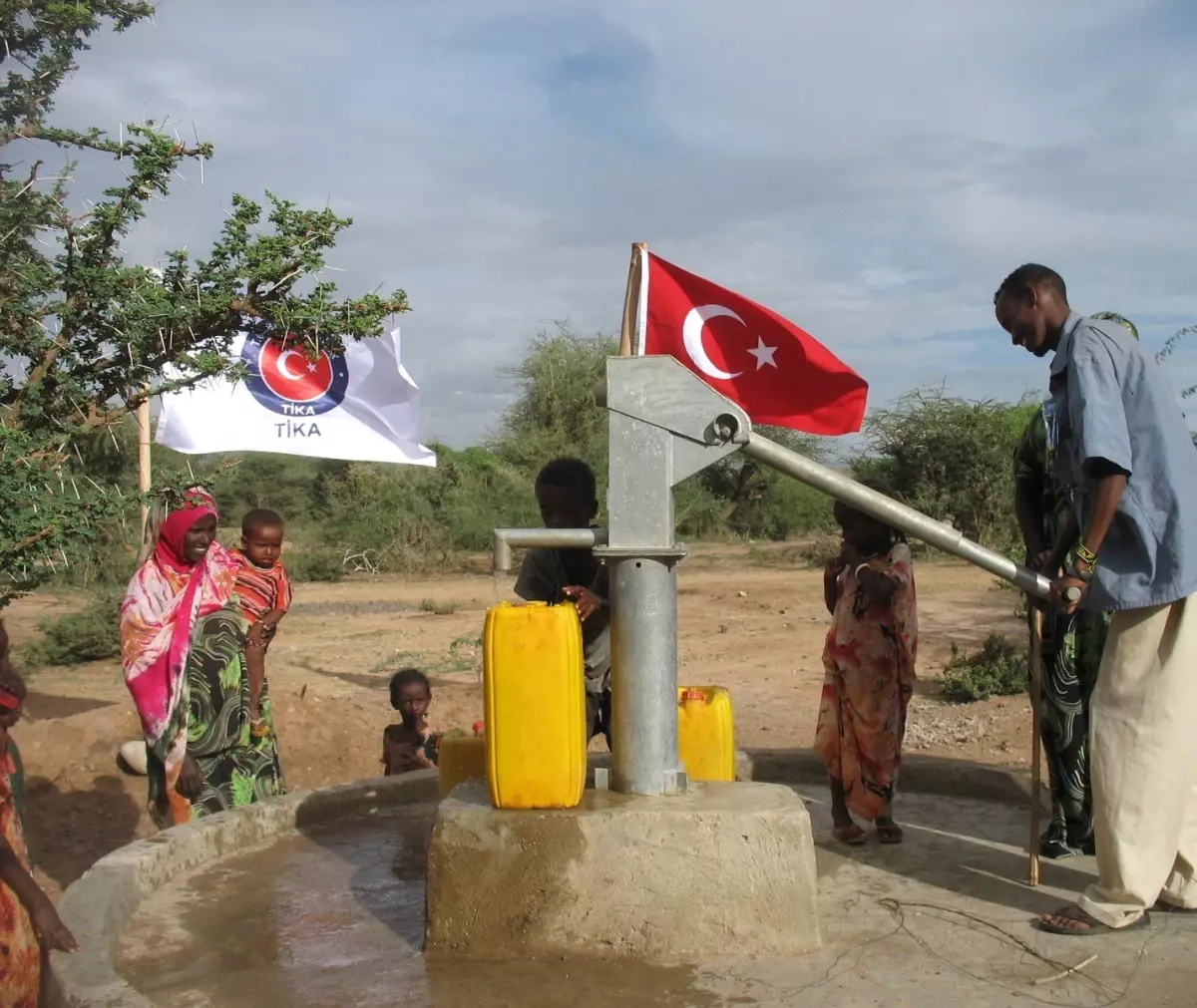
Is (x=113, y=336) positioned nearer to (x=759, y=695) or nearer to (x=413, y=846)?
(x=413, y=846)

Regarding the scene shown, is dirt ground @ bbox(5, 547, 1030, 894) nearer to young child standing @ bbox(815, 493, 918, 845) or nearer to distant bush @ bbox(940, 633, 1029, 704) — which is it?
distant bush @ bbox(940, 633, 1029, 704)

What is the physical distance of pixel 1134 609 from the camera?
300 cm

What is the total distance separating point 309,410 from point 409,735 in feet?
12.6

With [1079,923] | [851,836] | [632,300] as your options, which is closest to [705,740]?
[851,836]

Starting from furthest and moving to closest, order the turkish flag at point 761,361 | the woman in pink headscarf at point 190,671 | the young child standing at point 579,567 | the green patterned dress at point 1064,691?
the turkish flag at point 761,361 → the woman in pink headscarf at point 190,671 → the young child standing at point 579,567 → the green patterned dress at point 1064,691

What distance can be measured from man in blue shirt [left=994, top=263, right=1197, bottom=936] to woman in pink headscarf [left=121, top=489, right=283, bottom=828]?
308 centimetres

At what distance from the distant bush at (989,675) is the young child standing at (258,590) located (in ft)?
18.4

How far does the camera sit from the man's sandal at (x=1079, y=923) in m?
2.95

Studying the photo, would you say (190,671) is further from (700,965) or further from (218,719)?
(700,965)

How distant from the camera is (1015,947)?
290cm

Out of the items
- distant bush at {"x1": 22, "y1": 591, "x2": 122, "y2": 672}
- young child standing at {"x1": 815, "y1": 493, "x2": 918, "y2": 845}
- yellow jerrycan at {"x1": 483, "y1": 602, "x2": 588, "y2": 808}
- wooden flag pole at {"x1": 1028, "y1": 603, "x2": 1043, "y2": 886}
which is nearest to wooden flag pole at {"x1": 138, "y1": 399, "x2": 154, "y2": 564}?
distant bush at {"x1": 22, "y1": 591, "x2": 122, "y2": 672}

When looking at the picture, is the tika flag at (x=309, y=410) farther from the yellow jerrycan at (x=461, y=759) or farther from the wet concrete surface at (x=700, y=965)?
the wet concrete surface at (x=700, y=965)

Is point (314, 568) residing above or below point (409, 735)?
above

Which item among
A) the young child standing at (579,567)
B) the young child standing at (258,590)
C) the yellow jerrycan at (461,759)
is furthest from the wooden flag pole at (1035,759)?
the young child standing at (258,590)
